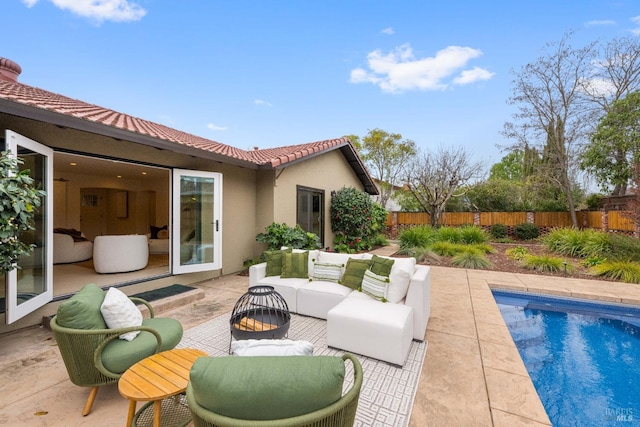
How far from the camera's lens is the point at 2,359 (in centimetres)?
315

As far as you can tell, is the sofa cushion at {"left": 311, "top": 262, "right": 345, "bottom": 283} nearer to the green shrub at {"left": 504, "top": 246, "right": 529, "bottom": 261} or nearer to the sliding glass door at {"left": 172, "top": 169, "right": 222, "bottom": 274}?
the sliding glass door at {"left": 172, "top": 169, "right": 222, "bottom": 274}

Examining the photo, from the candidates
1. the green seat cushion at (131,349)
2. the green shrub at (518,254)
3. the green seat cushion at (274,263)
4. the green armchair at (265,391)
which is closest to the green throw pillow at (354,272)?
the green seat cushion at (274,263)

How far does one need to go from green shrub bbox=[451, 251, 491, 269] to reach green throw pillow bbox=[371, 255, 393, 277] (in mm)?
5345

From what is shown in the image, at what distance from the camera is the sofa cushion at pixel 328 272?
4.66 meters

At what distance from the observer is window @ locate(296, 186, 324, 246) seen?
896 cm

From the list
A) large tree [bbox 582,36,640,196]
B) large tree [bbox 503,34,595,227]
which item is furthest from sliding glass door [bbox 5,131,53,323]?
large tree [bbox 503,34,595,227]

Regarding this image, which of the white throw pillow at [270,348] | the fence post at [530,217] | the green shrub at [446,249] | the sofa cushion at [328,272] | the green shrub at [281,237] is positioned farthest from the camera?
the fence post at [530,217]

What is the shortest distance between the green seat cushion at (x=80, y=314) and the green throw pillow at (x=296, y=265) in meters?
2.81

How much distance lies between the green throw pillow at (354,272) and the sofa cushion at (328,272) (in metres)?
0.13

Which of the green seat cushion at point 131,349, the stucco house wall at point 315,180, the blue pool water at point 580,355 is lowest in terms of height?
the blue pool water at point 580,355

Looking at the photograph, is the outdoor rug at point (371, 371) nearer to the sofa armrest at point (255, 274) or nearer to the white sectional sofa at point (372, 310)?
the white sectional sofa at point (372, 310)

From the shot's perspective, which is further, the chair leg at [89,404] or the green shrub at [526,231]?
the green shrub at [526,231]

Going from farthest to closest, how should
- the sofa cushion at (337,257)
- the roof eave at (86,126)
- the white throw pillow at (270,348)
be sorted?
the sofa cushion at (337,257) < the roof eave at (86,126) < the white throw pillow at (270,348)

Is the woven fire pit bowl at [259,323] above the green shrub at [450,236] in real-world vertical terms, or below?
below
